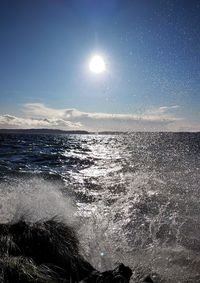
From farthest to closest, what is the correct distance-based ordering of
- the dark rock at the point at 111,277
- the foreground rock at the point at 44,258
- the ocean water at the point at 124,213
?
1. the ocean water at the point at 124,213
2. the dark rock at the point at 111,277
3. the foreground rock at the point at 44,258

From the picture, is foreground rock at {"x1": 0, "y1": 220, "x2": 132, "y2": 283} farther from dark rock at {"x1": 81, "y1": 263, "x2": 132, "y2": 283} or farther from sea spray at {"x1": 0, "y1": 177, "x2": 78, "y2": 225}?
sea spray at {"x1": 0, "y1": 177, "x2": 78, "y2": 225}

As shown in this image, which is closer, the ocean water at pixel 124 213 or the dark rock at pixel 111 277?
the dark rock at pixel 111 277

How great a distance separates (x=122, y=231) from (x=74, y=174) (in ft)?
42.9

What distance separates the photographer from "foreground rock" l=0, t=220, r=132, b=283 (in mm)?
4582

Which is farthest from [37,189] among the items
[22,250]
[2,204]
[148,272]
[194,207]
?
[22,250]

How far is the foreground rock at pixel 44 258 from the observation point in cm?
458

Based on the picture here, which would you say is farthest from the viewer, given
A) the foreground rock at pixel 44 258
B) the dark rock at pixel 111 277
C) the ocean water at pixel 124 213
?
the ocean water at pixel 124 213

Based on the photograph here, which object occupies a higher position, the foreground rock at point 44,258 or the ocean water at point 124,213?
the foreground rock at point 44,258

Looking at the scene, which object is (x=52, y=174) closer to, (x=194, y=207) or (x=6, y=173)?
(x=6, y=173)

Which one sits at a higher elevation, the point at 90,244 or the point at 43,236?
the point at 43,236

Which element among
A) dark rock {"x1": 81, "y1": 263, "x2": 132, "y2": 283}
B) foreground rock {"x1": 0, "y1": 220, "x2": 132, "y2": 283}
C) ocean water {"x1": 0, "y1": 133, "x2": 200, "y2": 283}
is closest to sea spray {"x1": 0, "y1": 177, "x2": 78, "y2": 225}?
ocean water {"x1": 0, "y1": 133, "x2": 200, "y2": 283}

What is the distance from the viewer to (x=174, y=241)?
973 cm

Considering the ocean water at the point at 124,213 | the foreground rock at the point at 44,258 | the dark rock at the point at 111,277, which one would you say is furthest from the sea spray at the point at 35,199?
the dark rock at the point at 111,277

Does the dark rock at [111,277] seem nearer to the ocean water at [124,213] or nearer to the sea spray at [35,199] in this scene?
the ocean water at [124,213]
